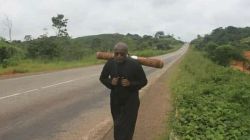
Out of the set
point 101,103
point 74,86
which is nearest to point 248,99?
point 101,103

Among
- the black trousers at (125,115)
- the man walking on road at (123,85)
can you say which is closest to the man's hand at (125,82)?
the man walking on road at (123,85)

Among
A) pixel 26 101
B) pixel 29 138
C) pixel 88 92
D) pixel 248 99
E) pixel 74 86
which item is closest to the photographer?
pixel 29 138

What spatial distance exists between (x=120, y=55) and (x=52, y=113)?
582cm

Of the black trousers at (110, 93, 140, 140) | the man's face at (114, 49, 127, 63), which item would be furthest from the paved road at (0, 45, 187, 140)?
the man's face at (114, 49, 127, 63)

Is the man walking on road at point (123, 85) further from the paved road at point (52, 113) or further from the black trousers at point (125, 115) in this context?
the paved road at point (52, 113)

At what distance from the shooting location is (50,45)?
48906 mm

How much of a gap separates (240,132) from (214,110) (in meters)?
1.79

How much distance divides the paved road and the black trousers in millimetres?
2176

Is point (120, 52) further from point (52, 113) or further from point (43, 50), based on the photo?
point (43, 50)

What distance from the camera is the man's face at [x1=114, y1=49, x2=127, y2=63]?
7.00 m

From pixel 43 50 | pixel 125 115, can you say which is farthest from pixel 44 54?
pixel 125 115

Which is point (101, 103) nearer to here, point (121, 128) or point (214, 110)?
point (214, 110)

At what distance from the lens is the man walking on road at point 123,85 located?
7.08m

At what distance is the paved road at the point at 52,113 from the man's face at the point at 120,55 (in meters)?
2.80
